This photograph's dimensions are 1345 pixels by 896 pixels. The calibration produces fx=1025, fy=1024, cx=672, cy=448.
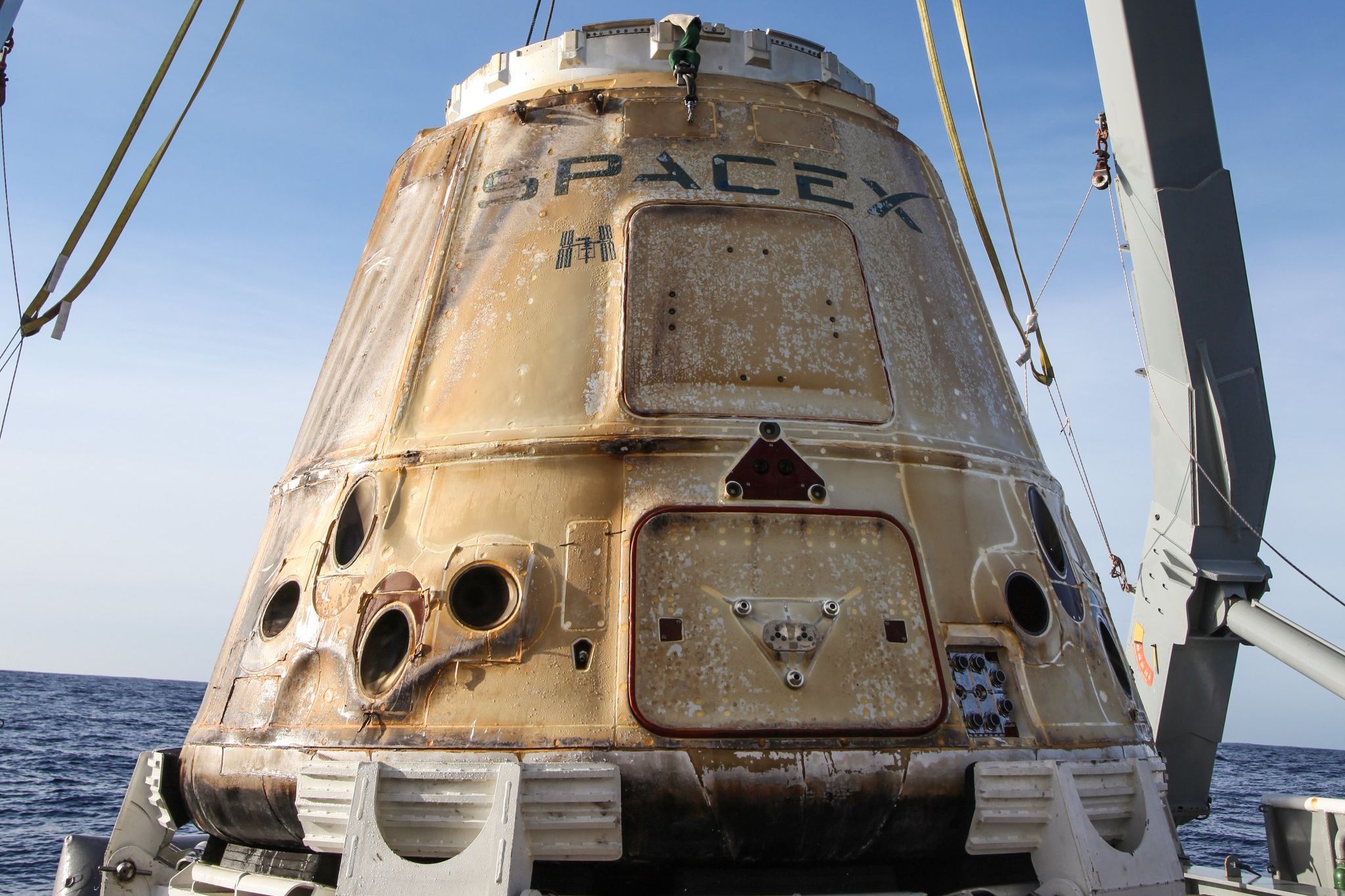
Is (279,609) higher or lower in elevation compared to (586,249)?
lower

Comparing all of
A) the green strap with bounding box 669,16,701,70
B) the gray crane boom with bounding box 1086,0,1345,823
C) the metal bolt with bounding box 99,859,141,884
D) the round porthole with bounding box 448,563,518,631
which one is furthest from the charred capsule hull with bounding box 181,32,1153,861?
the gray crane boom with bounding box 1086,0,1345,823

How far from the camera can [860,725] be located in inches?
119

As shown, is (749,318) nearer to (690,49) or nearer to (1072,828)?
(690,49)

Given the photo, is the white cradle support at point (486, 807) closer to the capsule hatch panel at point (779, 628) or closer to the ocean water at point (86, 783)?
the capsule hatch panel at point (779, 628)

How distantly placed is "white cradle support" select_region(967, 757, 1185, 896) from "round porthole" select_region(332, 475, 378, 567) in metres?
2.13

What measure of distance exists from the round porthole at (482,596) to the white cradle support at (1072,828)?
1500mm

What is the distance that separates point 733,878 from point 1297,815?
386 cm

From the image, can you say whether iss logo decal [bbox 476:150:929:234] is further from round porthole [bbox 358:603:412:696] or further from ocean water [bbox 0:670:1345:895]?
ocean water [bbox 0:670:1345:895]

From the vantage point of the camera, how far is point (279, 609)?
12.2 ft

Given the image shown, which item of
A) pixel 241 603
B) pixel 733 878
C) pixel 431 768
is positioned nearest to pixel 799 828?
pixel 733 878

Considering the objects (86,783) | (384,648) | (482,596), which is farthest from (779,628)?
(86,783)

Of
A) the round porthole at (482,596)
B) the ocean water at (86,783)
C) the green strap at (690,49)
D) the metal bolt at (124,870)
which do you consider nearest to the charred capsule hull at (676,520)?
the round porthole at (482,596)

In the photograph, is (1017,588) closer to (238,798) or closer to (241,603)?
(238,798)

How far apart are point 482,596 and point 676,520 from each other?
2.18 ft
